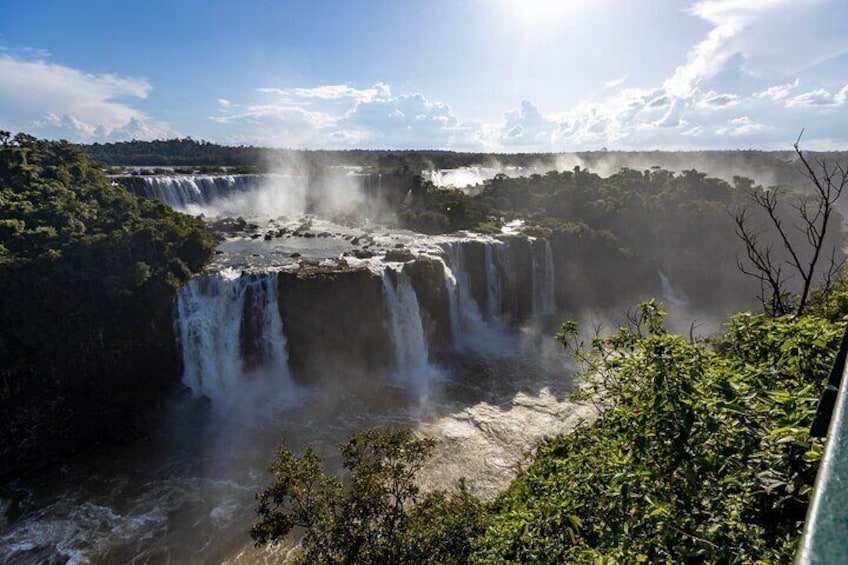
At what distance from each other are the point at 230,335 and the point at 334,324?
5.16 metres

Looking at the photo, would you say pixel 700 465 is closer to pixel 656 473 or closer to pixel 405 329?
pixel 656 473

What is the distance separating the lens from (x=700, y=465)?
4.07 meters

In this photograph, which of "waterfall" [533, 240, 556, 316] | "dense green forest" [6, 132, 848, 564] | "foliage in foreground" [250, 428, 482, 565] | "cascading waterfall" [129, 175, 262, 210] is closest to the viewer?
"dense green forest" [6, 132, 848, 564]

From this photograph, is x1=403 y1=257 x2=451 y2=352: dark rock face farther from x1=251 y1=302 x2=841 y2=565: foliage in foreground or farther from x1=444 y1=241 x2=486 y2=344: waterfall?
x1=251 y1=302 x2=841 y2=565: foliage in foreground

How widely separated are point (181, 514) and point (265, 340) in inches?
355

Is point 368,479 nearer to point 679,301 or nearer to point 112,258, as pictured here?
point 112,258

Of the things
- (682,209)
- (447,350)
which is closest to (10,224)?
(447,350)

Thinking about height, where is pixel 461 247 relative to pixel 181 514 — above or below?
above

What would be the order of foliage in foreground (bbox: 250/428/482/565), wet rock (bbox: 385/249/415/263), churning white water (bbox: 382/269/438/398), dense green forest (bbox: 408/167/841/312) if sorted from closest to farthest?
foliage in foreground (bbox: 250/428/482/565) < churning white water (bbox: 382/269/438/398) < wet rock (bbox: 385/249/415/263) < dense green forest (bbox: 408/167/841/312)

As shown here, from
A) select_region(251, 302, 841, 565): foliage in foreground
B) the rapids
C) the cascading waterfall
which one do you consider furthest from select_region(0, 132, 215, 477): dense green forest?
select_region(251, 302, 841, 565): foliage in foreground

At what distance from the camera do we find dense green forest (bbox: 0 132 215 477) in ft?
62.7

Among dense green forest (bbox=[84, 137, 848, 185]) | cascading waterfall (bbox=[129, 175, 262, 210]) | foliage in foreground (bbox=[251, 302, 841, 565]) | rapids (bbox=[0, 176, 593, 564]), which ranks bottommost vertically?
rapids (bbox=[0, 176, 593, 564])

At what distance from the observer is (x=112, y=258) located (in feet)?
73.8

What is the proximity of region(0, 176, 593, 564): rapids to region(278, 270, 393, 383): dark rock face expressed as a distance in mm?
73
